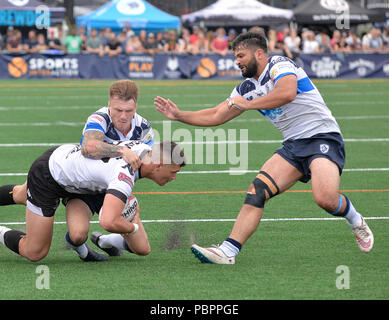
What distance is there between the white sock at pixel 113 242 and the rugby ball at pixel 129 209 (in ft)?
1.08

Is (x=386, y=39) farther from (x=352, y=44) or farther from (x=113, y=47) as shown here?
(x=113, y=47)

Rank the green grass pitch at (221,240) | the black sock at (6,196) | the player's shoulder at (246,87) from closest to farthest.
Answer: the green grass pitch at (221,240), the player's shoulder at (246,87), the black sock at (6,196)

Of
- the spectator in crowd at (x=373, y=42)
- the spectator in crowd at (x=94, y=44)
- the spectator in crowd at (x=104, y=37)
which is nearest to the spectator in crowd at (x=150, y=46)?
the spectator in crowd at (x=104, y=37)

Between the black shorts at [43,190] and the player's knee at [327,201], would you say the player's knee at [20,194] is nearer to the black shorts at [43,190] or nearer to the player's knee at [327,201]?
the black shorts at [43,190]

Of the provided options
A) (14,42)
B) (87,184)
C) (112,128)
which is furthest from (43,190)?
(14,42)

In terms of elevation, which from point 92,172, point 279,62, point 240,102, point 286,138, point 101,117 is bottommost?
point 92,172

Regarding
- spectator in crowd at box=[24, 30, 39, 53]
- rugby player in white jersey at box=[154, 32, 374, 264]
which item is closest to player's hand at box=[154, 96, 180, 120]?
rugby player in white jersey at box=[154, 32, 374, 264]

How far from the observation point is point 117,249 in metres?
6.88

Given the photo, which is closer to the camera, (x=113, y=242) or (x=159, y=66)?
(x=113, y=242)

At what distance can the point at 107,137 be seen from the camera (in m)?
6.59

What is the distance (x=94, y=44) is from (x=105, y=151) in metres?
22.6

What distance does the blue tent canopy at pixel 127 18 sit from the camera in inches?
1275

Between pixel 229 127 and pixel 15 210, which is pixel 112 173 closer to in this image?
pixel 15 210

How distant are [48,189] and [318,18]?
90.9 feet
